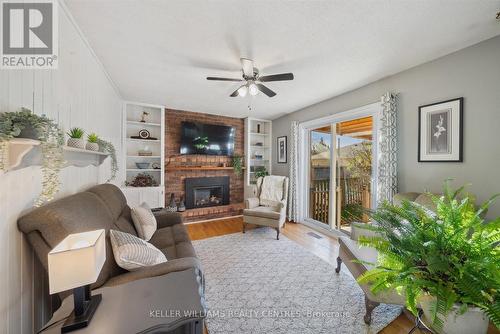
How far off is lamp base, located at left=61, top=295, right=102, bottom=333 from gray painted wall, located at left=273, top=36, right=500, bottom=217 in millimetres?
3070

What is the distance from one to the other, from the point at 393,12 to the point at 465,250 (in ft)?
5.63

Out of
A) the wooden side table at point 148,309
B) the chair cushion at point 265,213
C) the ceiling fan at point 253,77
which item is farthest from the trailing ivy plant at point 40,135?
the chair cushion at point 265,213

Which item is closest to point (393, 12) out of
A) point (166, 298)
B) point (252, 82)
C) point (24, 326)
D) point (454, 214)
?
point (252, 82)

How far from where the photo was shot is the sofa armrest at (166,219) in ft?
8.18

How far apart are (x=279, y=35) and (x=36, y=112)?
6.16ft

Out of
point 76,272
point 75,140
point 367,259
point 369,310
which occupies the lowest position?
point 369,310

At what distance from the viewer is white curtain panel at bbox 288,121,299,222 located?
13.6 ft

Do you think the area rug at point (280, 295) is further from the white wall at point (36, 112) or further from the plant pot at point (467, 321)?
the white wall at point (36, 112)

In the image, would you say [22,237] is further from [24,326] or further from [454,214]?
[454,214]

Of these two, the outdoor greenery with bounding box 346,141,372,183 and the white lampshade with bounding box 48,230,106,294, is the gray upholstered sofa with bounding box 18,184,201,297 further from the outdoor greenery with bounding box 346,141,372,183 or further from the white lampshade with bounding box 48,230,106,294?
the outdoor greenery with bounding box 346,141,372,183

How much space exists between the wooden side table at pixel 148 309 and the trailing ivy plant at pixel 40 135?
24.1 inches

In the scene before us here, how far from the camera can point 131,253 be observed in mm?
1282

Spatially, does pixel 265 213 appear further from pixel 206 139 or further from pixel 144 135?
pixel 144 135

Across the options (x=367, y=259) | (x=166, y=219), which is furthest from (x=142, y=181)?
(x=367, y=259)
